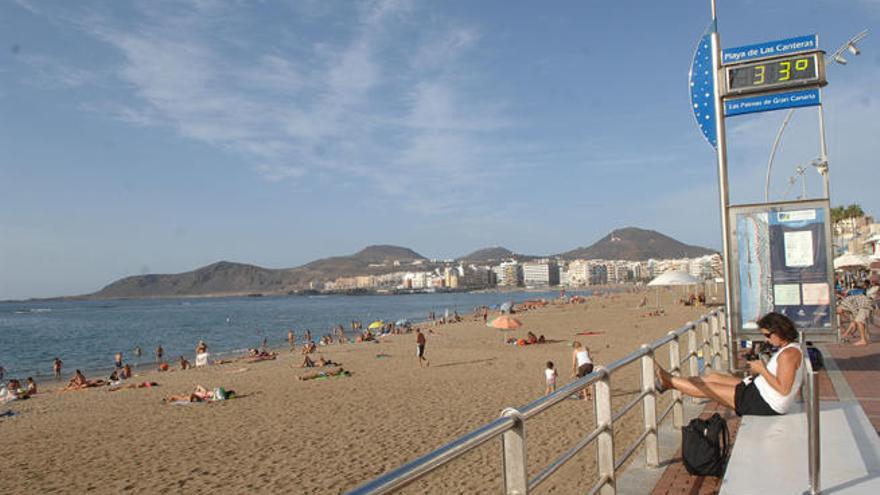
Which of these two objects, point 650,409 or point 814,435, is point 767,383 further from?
point 814,435

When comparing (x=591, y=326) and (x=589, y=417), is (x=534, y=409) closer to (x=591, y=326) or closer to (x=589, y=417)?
(x=589, y=417)

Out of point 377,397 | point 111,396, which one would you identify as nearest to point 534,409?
point 377,397

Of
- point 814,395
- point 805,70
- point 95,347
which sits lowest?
point 95,347

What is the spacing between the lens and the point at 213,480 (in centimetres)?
829

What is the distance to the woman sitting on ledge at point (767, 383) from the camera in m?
4.39

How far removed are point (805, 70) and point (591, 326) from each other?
1091 inches

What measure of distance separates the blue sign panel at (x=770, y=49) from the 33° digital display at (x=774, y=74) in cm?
10

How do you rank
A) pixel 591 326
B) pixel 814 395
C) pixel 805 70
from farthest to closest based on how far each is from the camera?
pixel 591 326, pixel 805 70, pixel 814 395

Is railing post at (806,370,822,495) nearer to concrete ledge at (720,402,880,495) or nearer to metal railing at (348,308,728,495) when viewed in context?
concrete ledge at (720,402,880,495)

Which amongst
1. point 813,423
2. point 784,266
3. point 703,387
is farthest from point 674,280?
point 813,423

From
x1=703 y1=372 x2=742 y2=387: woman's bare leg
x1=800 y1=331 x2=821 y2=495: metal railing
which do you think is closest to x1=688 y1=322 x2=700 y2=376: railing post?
x1=703 y1=372 x2=742 y2=387: woman's bare leg

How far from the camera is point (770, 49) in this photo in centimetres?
805

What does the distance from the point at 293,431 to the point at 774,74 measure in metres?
8.80

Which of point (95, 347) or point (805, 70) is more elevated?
point (805, 70)
